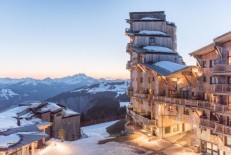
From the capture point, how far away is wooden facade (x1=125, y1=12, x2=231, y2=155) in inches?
1214

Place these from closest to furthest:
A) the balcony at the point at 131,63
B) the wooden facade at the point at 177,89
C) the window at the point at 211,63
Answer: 1. the wooden facade at the point at 177,89
2. the window at the point at 211,63
3. the balcony at the point at 131,63

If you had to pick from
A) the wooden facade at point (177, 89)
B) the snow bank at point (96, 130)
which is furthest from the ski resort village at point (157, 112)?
the snow bank at point (96, 130)

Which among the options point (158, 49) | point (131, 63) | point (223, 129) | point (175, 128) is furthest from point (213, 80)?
point (131, 63)

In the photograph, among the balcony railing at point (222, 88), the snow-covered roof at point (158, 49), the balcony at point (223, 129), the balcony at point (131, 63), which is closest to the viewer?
the balcony at point (223, 129)

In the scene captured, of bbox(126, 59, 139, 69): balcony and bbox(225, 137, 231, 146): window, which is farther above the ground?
bbox(126, 59, 139, 69): balcony

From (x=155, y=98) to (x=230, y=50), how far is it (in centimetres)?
1602

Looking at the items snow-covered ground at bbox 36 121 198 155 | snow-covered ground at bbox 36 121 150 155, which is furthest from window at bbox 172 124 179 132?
snow-covered ground at bbox 36 121 150 155

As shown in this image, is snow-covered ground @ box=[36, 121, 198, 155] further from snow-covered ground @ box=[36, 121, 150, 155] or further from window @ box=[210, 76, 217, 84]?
window @ box=[210, 76, 217, 84]

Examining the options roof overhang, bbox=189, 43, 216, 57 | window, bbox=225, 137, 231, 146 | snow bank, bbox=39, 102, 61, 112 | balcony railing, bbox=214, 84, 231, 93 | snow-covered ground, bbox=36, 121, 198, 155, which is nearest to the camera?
balcony railing, bbox=214, 84, 231, 93

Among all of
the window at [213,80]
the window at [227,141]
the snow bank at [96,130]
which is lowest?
the snow bank at [96,130]

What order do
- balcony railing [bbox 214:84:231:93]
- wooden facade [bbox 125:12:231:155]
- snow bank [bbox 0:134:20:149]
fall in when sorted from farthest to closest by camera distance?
1. wooden facade [bbox 125:12:231:155]
2. balcony railing [bbox 214:84:231:93]
3. snow bank [bbox 0:134:20:149]

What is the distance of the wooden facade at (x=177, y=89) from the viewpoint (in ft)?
101

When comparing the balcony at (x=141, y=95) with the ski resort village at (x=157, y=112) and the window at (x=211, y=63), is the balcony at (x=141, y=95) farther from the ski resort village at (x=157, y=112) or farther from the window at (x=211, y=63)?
the window at (x=211, y=63)

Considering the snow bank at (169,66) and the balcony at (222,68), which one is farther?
the snow bank at (169,66)
